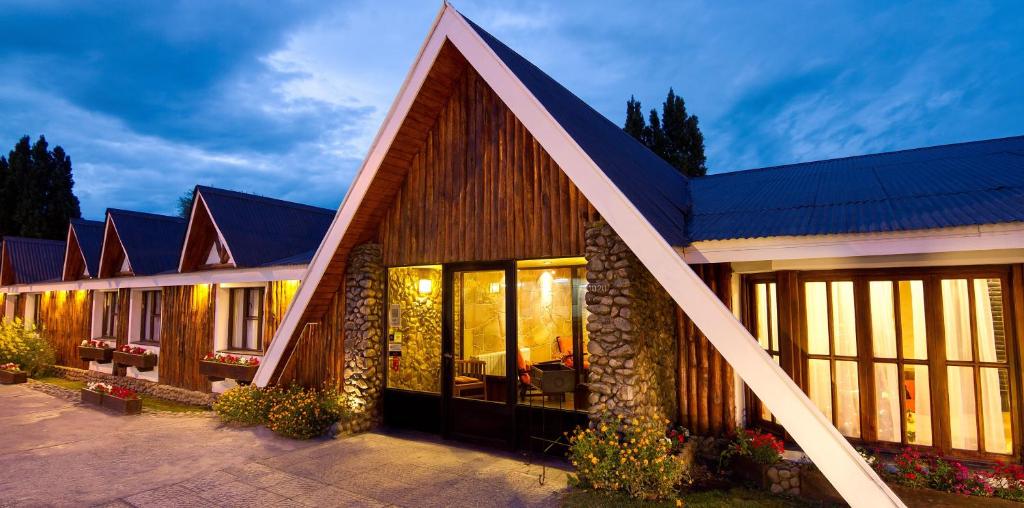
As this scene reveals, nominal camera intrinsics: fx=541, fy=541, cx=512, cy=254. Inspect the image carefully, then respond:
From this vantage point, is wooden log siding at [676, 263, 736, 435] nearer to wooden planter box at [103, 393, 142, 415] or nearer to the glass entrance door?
the glass entrance door

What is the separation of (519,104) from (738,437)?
189 inches

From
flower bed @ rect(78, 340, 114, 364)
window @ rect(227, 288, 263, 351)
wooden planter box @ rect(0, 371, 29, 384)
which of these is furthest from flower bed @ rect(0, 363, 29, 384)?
window @ rect(227, 288, 263, 351)

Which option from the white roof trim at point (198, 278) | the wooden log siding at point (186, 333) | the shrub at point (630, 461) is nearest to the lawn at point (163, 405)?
the wooden log siding at point (186, 333)

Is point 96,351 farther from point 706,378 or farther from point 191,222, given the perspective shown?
point 706,378

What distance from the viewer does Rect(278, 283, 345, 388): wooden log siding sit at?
940 centimetres

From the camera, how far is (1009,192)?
554 cm

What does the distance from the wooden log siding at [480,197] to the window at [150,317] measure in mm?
9645

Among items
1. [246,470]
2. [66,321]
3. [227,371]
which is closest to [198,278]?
[227,371]

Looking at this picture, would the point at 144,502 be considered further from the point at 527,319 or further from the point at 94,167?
the point at 94,167

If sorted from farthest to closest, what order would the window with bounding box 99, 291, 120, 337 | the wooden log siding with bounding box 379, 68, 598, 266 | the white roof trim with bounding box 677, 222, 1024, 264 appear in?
the window with bounding box 99, 291, 120, 337 → the wooden log siding with bounding box 379, 68, 598, 266 → the white roof trim with bounding box 677, 222, 1024, 264

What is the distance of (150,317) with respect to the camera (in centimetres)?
1496

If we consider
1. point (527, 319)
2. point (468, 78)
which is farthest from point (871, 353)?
point (468, 78)

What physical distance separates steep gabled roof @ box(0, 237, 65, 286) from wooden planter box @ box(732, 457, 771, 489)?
23.6m

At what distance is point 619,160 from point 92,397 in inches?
475
